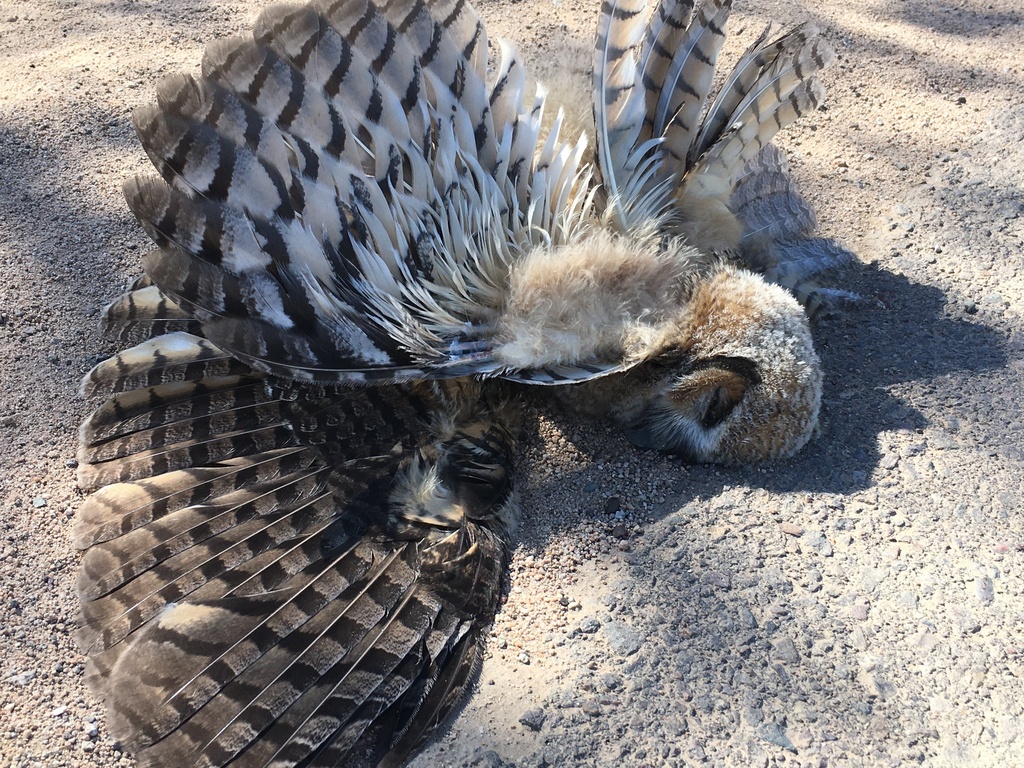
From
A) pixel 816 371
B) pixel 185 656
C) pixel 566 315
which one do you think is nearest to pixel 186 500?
pixel 185 656

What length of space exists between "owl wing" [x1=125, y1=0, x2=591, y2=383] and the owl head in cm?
56

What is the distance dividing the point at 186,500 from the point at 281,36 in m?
1.41

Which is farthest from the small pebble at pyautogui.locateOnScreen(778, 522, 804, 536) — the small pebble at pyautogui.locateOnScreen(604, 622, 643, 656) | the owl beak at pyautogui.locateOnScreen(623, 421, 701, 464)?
the small pebble at pyautogui.locateOnScreen(604, 622, 643, 656)

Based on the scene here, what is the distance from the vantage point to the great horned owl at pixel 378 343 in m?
2.15

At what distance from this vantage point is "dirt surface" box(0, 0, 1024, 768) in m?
2.09

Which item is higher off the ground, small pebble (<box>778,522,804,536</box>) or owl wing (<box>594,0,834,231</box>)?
owl wing (<box>594,0,834,231</box>)

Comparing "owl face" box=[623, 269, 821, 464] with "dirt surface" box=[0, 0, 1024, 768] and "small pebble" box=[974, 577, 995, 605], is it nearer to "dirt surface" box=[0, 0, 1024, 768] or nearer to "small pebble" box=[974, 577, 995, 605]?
"dirt surface" box=[0, 0, 1024, 768]

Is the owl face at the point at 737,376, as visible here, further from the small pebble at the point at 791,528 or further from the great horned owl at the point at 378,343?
the small pebble at the point at 791,528

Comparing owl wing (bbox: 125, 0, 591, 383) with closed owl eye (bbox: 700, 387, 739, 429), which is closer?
owl wing (bbox: 125, 0, 591, 383)

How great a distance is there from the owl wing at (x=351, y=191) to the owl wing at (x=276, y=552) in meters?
0.34

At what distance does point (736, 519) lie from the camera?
2600mm

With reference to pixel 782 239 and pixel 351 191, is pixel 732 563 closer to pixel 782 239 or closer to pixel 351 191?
pixel 782 239

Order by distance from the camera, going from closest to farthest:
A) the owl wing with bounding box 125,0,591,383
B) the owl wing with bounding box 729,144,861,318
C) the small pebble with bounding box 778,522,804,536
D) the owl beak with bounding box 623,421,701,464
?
the owl wing with bounding box 125,0,591,383 → the small pebble with bounding box 778,522,804,536 → the owl beak with bounding box 623,421,701,464 → the owl wing with bounding box 729,144,861,318

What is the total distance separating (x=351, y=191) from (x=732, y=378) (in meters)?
1.36
